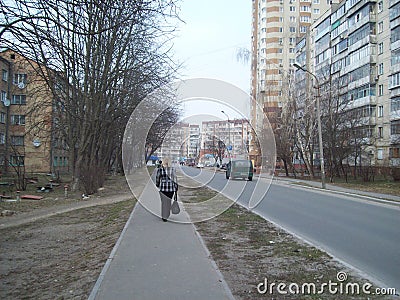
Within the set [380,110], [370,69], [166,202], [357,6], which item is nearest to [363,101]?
[380,110]

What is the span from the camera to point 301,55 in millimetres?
75375

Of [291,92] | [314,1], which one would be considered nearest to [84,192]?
[291,92]

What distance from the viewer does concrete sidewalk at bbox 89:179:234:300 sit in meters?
5.27

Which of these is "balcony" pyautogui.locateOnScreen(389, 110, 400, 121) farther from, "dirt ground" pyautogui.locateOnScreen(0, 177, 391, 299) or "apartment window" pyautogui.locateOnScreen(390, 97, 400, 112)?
"dirt ground" pyautogui.locateOnScreen(0, 177, 391, 299)

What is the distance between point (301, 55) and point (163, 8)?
69962 millimetres

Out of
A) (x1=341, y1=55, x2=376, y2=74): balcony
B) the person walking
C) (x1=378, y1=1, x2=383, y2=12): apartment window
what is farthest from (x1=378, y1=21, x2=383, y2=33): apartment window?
the person walking

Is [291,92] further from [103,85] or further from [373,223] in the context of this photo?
[373,223]

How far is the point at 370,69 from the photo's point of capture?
167 feet

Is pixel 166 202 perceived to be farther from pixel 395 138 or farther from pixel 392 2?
pixel 392 2

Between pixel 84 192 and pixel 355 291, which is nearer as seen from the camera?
pixel 355 291

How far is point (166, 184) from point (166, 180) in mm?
113

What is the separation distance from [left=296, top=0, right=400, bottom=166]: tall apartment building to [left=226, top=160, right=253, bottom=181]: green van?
45.0ft

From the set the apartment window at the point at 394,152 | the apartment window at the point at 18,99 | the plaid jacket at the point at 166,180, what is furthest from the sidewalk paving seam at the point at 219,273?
the apartment window at the point at 18,99

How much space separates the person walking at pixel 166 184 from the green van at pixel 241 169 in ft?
56.5
